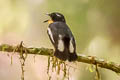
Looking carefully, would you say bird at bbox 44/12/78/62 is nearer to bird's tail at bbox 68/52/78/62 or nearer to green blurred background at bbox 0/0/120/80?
bird's tail at bbox 68/52/78/62

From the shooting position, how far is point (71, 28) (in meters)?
4.03

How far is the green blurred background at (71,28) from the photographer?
156 inches

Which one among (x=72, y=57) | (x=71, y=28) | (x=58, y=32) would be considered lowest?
(x=72, y=57)

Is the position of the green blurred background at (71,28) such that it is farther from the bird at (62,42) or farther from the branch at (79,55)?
the bird at (62,42)

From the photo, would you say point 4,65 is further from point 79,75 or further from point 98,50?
point 98,50

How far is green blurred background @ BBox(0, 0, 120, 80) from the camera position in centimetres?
397

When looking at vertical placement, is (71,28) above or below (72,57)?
above

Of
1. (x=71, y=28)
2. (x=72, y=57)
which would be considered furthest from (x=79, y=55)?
(x=71, y=28)

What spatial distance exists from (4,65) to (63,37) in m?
2.51

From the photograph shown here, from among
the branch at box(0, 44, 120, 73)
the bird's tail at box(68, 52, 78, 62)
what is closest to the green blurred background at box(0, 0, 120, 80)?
the branch at box(0, 44, 120, 73)

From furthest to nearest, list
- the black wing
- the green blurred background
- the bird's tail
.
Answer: the green blurred background < the black wing < the bird's tail

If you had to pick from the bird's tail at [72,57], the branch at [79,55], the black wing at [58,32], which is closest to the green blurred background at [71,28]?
the branch at [79,55]

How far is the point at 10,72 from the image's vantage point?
4.18m

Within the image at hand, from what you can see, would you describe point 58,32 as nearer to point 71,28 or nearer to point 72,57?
point 72,57
